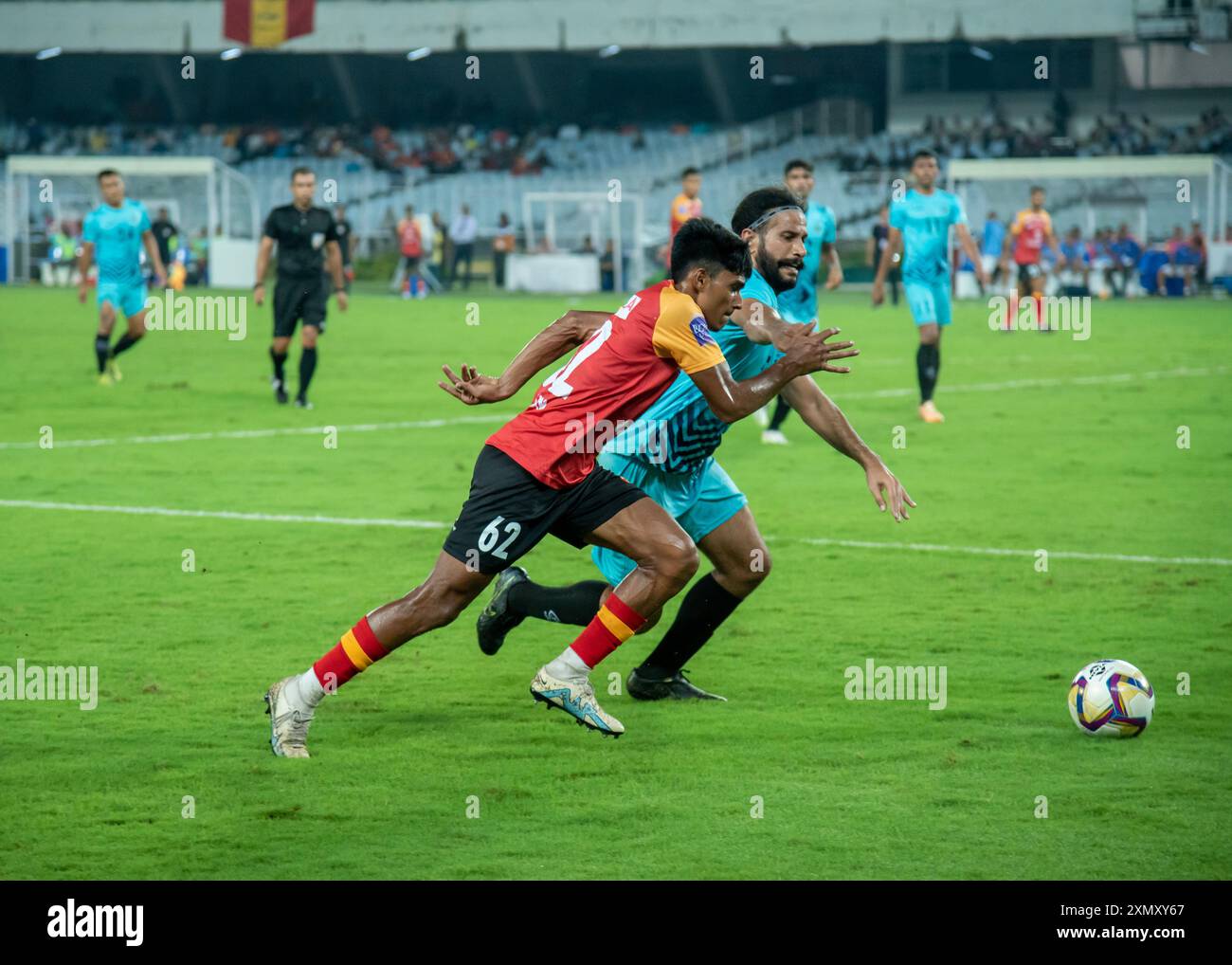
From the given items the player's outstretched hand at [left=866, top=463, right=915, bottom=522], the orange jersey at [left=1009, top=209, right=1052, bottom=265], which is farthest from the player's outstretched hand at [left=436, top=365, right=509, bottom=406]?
the orange jersey at [left=1009, top=209, right=1052, bottom=265]

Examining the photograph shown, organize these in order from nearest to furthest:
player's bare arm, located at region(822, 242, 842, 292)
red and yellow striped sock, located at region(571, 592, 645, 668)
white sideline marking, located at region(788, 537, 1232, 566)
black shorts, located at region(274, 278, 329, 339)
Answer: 1. red and yellow striped sock, located at region(571, 592, 645, 668)
2. white sideline marking, located at region(788, 537, 1232, 566)
3. player's bare arm, located at region(822, 242, 842, 292)
4. black shorts, located at region(274, 278, 329, 339)

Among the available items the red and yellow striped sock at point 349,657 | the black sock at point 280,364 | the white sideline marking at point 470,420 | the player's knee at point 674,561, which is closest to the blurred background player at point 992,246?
the white sideline marking at point 470,420

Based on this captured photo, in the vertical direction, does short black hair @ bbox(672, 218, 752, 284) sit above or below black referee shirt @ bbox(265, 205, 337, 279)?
below

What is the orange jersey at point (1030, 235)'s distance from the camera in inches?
1174

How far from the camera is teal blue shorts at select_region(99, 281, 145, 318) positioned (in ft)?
64.5

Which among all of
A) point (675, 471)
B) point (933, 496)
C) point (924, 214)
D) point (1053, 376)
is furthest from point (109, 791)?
point (1053, 376)

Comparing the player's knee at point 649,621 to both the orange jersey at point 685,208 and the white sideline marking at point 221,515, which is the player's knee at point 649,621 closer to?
the white sideline marking at point 221,515

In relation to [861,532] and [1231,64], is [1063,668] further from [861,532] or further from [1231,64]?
[1231,64]

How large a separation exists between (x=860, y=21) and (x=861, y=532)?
45.3m

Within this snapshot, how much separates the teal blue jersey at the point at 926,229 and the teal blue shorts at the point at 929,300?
6cm

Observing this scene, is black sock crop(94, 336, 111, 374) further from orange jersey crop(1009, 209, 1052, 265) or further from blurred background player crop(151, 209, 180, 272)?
blurred background player crop(151, 209, 180, 272)

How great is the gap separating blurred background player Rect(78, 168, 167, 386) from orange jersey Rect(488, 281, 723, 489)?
1419 cm

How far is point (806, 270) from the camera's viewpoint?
15094 mm

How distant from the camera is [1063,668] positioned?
24.1ft
